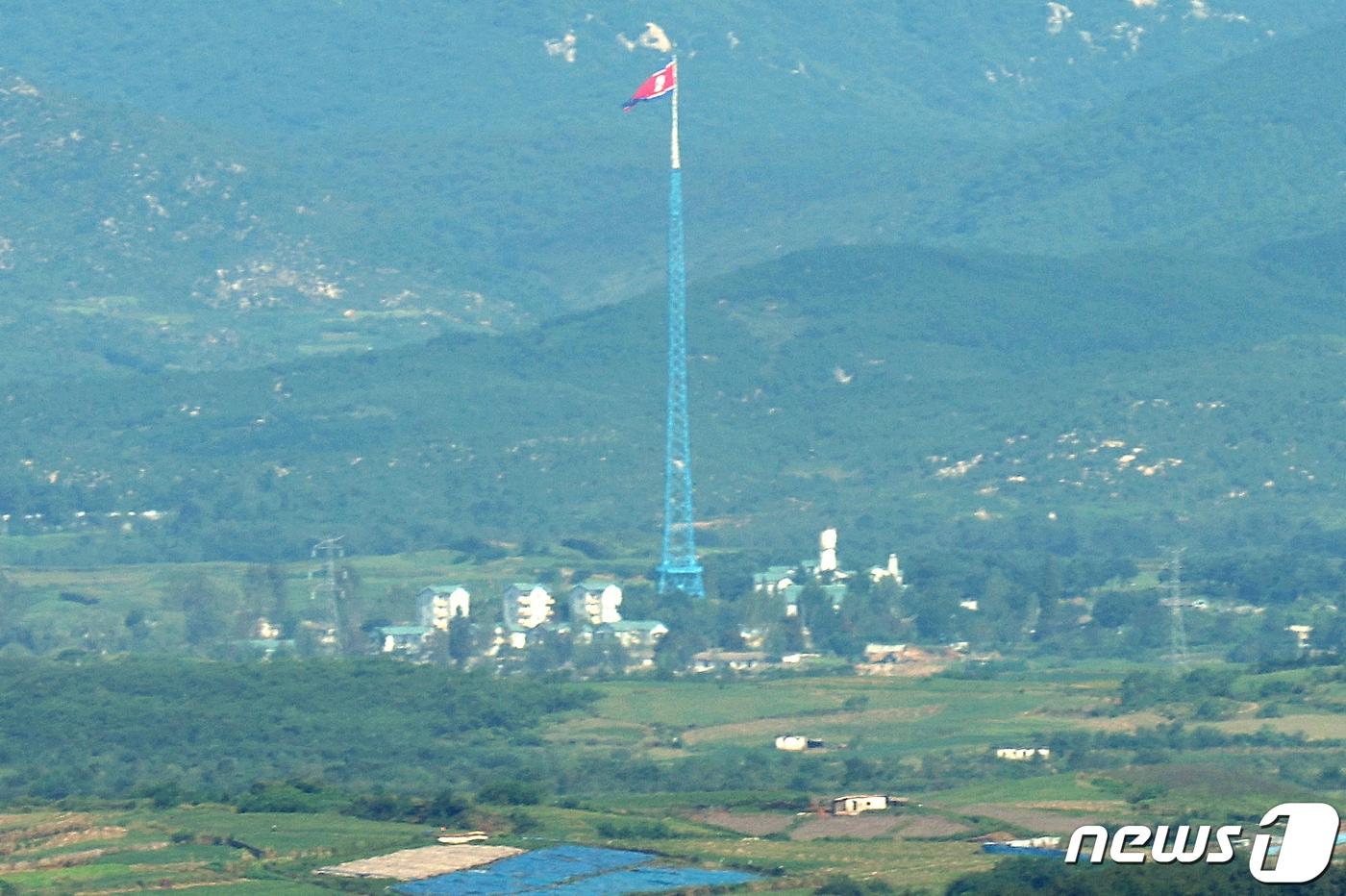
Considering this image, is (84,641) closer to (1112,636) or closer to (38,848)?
(1112,636)

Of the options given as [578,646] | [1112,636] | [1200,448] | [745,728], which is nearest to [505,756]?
[745,728]

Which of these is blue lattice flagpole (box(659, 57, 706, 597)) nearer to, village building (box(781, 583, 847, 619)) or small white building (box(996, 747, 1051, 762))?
village building (box(781, 583, 847, 619))

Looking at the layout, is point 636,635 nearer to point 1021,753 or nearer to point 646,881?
point 1021,753

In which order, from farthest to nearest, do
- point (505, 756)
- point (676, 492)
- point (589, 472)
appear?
point (589, 472), point (676, 492), point (505, 756)

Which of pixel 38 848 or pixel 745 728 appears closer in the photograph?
pixel 38 848

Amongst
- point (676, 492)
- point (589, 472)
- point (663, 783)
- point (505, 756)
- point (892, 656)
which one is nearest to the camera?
point (663, 783)

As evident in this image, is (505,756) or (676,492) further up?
(676,492)

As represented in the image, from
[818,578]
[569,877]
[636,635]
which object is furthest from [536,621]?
[569,877]

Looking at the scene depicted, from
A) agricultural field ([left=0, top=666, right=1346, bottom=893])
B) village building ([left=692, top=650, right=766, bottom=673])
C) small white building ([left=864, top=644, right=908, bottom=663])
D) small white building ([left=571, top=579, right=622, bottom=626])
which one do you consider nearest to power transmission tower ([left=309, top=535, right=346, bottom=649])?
small white building ([left=571, top=579, right=622, bottom=626])
